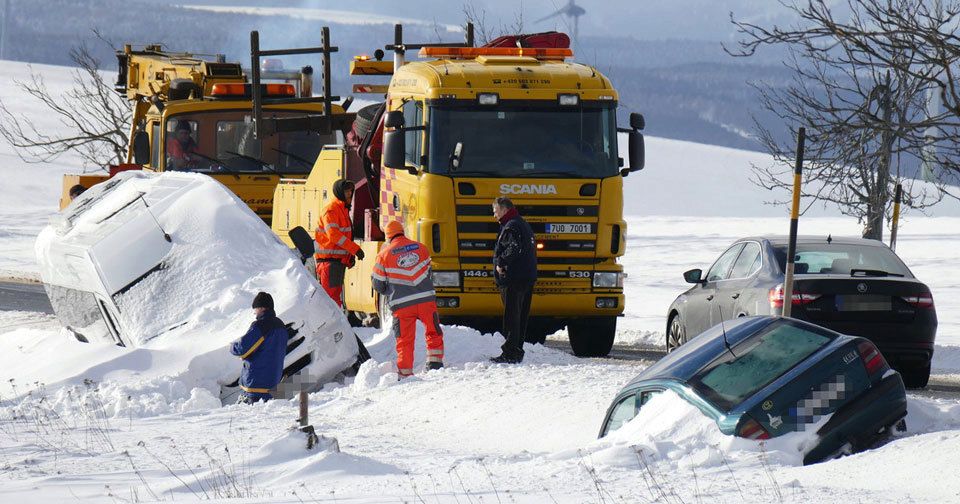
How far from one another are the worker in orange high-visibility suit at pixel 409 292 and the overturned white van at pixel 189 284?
471 mm

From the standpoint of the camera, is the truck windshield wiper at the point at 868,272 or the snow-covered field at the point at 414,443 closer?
the snow-covered field at the point at 414,443

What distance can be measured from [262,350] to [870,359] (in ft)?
16.4

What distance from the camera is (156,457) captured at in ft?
30.1

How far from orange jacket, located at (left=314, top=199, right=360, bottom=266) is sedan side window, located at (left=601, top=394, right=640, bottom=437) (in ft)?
22.6

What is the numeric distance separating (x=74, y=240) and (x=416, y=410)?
13.0 feet

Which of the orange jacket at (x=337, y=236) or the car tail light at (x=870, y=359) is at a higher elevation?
the car tail light at (x=870, y=359)

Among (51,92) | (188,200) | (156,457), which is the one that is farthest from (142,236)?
(51,92)

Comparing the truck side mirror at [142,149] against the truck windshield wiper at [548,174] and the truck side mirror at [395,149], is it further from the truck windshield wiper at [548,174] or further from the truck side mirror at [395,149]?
the truck windshield wiper at [548,174]

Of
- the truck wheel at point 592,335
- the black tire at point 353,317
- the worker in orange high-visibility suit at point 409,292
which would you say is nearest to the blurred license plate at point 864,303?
the worker in orange high-visibility suit at point 409,292

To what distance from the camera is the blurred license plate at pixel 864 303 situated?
12.3m

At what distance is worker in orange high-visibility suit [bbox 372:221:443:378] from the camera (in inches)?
514

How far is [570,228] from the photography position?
48.5ft

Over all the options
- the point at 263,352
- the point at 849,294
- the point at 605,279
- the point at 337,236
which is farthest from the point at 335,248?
the point at 849,294

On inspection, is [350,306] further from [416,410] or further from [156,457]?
[156,457]
